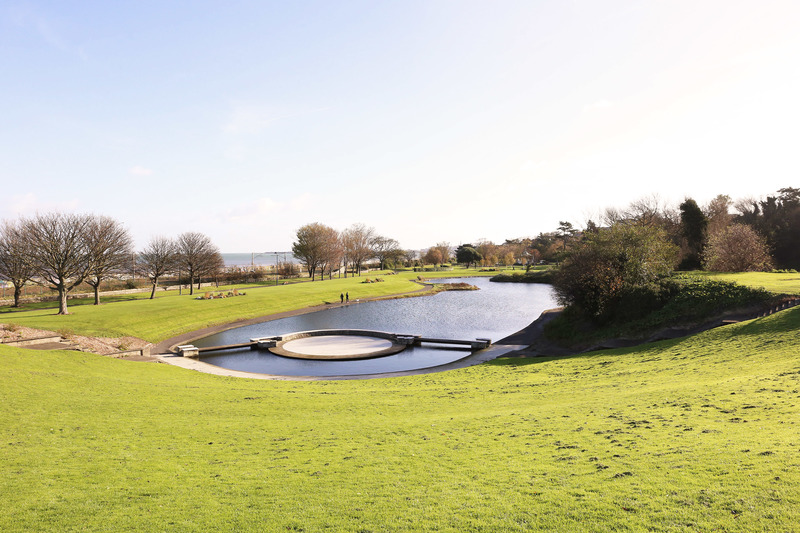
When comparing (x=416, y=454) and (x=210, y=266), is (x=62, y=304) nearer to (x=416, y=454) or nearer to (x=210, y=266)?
(x=210, y=266)

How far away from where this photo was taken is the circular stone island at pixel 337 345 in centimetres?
2925

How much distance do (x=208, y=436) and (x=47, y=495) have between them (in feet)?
12.4

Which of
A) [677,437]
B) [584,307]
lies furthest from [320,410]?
[584,307]

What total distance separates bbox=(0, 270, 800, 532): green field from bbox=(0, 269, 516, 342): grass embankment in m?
18.1

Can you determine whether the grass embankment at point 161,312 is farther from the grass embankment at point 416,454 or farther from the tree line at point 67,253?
the grass embankment at point 416,454

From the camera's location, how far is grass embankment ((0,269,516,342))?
107 feet

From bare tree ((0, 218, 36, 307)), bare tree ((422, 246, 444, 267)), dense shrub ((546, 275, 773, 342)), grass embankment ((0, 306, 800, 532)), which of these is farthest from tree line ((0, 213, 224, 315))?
bare tree ((422, 246, 444, 267))

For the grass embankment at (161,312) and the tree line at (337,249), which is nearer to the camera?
the grass embankment at (161,312)

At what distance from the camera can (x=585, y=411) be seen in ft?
38.0

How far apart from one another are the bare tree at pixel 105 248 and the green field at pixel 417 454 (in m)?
32.6

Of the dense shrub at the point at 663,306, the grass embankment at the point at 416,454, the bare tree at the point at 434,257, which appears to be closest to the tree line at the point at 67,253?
the grass embankment at the point at 416,454

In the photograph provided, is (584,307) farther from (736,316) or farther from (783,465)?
(783,465)

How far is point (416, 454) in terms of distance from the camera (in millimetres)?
9219

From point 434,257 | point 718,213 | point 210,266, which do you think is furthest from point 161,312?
point 434,257
